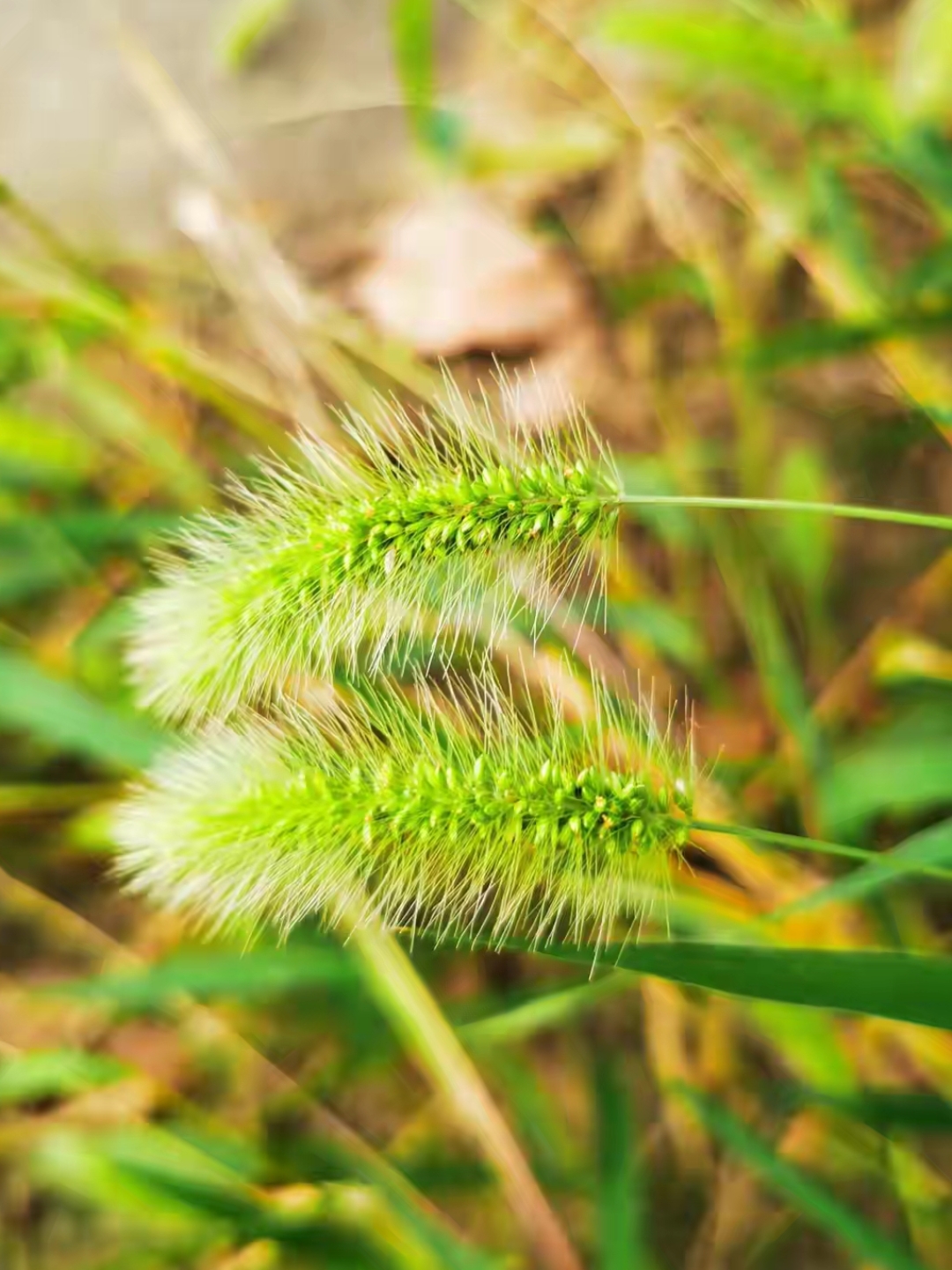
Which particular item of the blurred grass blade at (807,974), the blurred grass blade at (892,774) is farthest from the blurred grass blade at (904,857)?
the blurred grass blade at (892,774)

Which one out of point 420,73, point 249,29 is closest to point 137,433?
point 420,73

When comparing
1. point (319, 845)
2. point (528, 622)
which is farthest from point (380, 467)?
point (528, 622)

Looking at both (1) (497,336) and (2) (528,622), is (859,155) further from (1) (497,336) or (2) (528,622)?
A: (2) (528,622)

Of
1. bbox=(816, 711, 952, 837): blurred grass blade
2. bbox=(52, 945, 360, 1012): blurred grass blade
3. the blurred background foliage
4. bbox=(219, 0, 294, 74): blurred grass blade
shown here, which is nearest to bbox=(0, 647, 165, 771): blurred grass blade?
the blurred background foliage

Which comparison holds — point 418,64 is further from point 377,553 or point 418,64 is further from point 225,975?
point 225,975

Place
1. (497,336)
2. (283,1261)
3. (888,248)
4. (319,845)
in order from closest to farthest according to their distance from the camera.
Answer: (319,845) < (283,1261) < (888,248) < (497,336)

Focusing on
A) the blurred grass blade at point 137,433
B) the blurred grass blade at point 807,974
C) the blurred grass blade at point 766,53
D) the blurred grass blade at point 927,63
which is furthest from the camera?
the blurred grass blade at point 137,433

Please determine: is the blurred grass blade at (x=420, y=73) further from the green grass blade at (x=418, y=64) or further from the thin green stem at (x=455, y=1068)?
the thin green stem at (x=455, y=1068)
